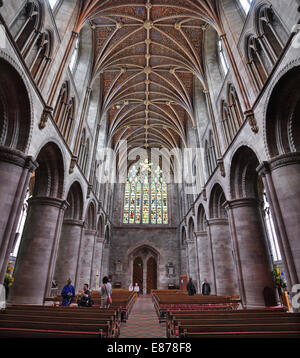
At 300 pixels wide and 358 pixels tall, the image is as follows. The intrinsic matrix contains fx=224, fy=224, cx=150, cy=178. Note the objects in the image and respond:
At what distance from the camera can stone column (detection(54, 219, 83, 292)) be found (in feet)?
43.5

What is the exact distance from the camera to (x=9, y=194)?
705 cm

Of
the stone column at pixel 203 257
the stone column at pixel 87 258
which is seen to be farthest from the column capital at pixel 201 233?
the stone column at pixel 87 258

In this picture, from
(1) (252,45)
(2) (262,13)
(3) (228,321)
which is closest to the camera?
(3) (228,321)

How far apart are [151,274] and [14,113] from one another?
24.0 metres

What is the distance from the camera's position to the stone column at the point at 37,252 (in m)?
9.02

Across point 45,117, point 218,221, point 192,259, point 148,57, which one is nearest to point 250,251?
point 218,221

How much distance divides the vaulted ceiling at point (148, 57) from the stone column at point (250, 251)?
10150mm

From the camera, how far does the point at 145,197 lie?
1173 inches

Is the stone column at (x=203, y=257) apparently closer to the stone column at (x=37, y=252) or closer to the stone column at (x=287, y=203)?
the stone column at (x=287, y=203)

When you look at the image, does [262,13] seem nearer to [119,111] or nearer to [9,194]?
[9,194]

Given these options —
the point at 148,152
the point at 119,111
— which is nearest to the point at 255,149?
the point at 119,111

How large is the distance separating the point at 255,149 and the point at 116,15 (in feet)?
43.1

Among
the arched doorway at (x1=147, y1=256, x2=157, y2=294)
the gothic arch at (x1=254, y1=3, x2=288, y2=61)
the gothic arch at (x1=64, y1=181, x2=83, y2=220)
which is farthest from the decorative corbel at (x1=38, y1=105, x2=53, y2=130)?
the arched doorway at (x1=147, y1=256, x2=157, y2=294)
